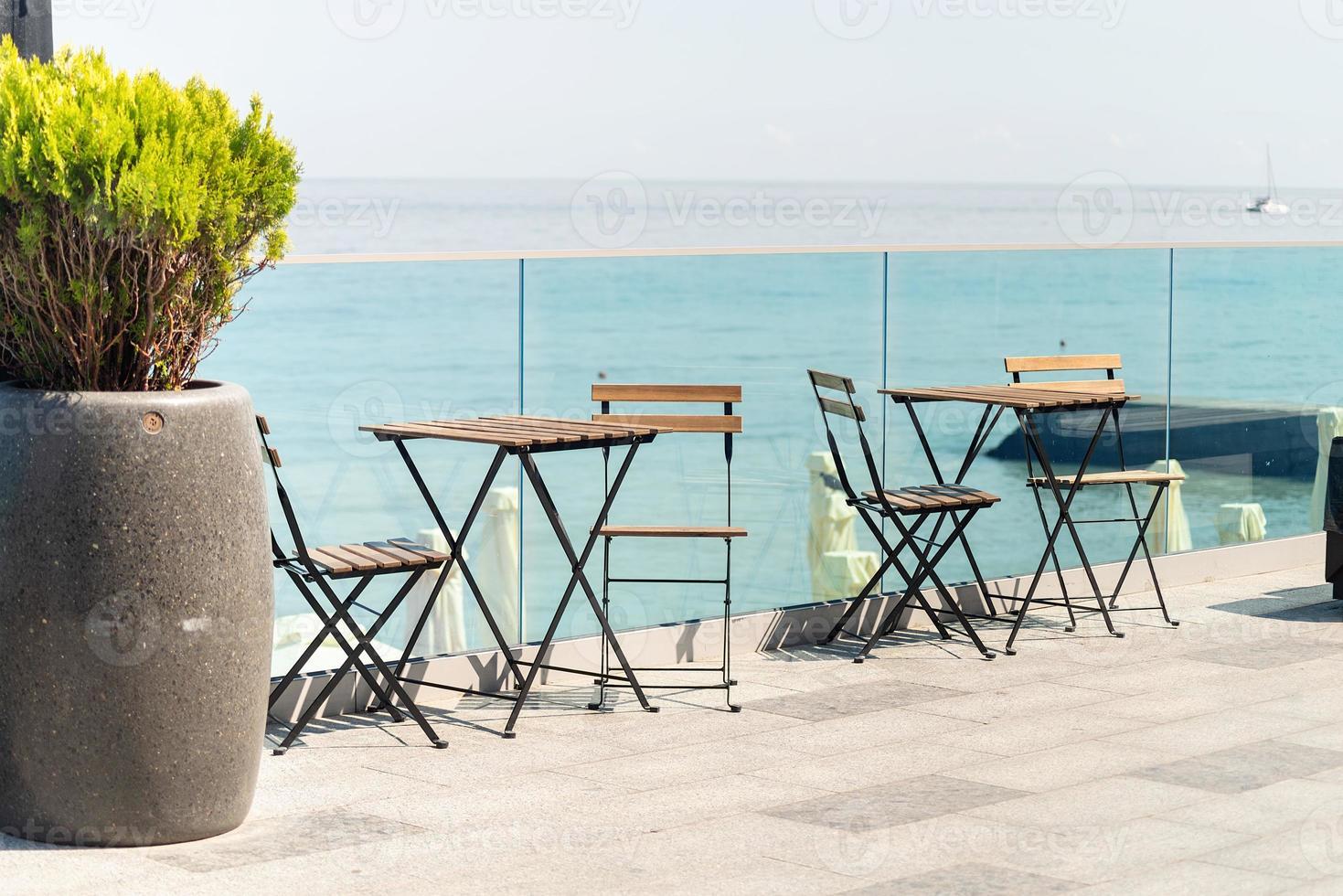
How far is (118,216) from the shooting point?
4.05 m

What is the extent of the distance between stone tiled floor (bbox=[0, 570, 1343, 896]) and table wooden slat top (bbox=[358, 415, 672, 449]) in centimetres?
92

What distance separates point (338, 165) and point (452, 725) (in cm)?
4437

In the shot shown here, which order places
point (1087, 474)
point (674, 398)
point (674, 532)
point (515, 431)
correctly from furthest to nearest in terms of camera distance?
point (1087, 474) → point (674, 398) → point (674, 532) → point (515, 431)

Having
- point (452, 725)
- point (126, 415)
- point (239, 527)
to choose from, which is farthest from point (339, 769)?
point (126, 415)

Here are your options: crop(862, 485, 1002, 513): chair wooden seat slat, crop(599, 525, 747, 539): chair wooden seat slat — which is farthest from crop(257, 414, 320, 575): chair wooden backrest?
crop(862, 485, 1002, 513): chair wooden seat slat

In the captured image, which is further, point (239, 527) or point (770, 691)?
point (770, 691)

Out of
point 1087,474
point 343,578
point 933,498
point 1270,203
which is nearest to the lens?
point 343,578

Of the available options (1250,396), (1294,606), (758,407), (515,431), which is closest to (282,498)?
(515,431)

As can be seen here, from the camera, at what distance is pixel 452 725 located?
5523 millimetres

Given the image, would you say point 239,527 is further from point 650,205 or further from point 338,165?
point 650,205

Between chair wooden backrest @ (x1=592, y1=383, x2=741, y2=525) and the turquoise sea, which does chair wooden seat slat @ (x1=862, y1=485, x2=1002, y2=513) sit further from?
chair wooden backrest @ (x1=592, y1=383, x2=741, y2=525)

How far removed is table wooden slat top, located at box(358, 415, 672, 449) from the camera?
17.4ft

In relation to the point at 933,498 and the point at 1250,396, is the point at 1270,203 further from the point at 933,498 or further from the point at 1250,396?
the point at 933,498

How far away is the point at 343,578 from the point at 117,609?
4.13 ft
